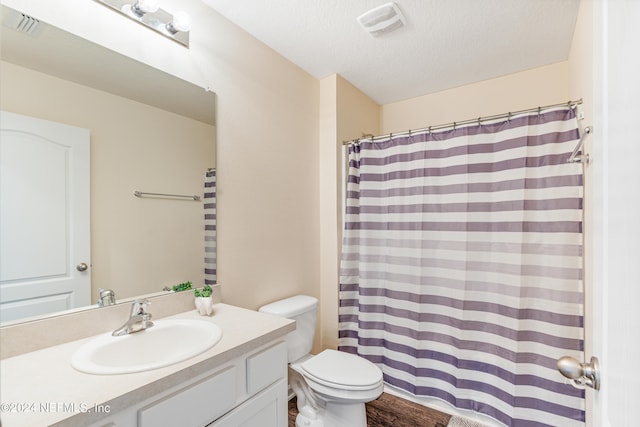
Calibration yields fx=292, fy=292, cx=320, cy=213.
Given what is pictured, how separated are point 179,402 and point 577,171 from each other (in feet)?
6.60

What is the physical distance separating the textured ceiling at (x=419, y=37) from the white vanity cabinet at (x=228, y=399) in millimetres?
1700

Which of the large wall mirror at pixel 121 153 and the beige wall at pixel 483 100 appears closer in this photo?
the large wall mirror at pixel 121 153

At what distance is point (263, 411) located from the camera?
1.10 metres

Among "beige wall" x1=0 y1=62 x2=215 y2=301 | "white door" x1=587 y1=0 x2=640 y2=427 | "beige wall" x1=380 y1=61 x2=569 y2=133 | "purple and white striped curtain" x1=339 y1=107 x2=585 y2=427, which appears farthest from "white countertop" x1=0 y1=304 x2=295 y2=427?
"beige wall" x1=380 y1=61 x2=569 y2=133

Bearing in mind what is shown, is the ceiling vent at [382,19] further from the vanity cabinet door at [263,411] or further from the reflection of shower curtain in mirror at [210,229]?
the vanity cabinet door at [263,411]

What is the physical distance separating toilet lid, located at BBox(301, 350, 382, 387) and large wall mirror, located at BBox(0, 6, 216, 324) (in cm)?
77

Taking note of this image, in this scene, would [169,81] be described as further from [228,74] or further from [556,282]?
[556,282]

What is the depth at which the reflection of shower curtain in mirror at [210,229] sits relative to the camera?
151 cm

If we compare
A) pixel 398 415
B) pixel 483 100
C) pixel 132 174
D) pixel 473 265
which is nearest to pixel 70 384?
pixel 132 174

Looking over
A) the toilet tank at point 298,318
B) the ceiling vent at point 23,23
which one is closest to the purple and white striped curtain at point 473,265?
the toilet tank at point 298,318

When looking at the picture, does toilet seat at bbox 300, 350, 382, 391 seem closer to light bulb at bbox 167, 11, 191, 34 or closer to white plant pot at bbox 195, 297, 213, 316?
white plant pot at bbox 195, 297, 213, 316

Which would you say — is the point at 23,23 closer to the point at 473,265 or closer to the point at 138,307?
the point at 138,307

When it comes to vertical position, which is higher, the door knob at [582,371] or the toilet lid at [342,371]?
the door knob at [582,371]

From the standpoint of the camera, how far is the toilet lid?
4.85 ft
